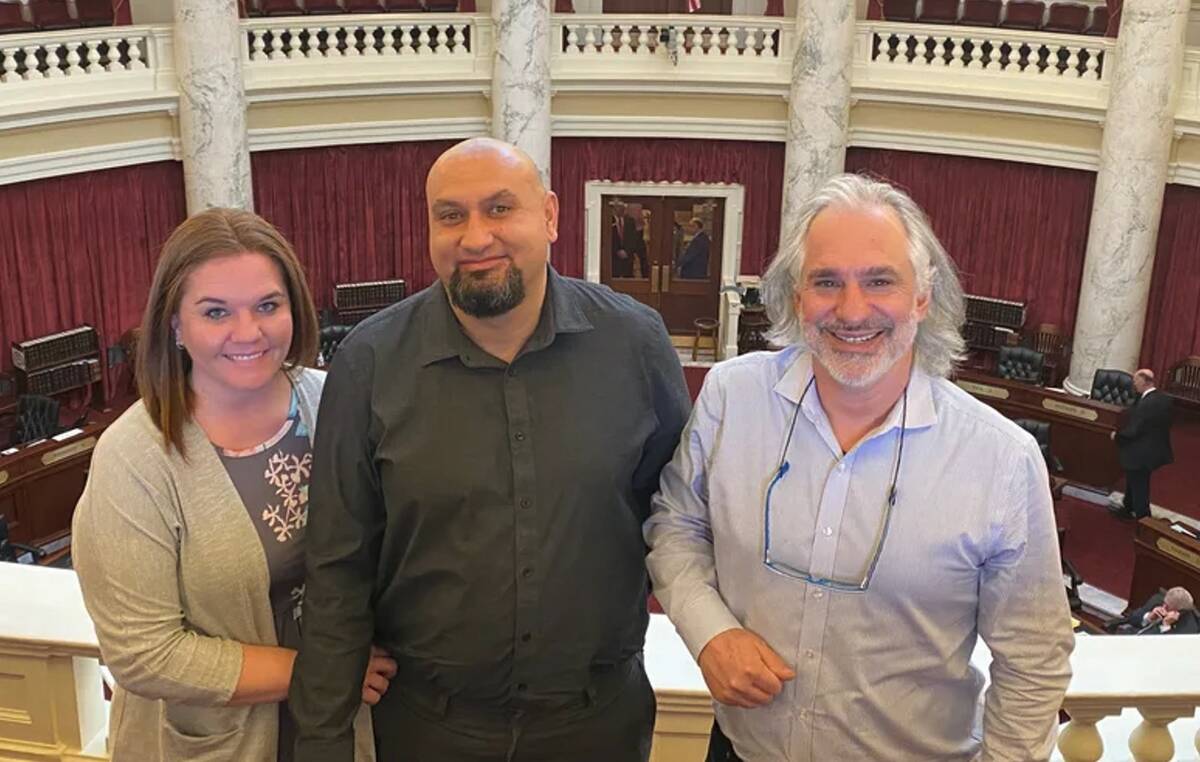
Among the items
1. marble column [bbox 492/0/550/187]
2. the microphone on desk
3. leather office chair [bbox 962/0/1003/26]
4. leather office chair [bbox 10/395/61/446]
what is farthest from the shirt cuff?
leather office chair [bbox 962/0/1003/26]

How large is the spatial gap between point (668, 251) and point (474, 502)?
12.7 m

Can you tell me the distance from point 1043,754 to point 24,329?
11.9 m

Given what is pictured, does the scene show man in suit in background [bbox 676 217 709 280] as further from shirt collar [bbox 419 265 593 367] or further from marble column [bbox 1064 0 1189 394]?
shirt collar [bbox 419 265 593 367]

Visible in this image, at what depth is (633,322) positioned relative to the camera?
2357 mm

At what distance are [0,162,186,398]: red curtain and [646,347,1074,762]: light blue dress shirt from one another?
11172 mm

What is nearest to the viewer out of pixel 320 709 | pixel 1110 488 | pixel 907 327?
pixel 907 327

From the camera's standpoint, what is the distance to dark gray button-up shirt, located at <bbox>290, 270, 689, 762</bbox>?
2227 millimetres

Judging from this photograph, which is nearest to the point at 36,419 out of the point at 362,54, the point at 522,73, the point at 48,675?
the point at 362,54

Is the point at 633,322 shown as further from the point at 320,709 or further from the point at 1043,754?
the point at 1043,754

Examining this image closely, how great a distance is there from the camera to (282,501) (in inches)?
91.0

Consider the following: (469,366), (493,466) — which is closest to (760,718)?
(493,466)

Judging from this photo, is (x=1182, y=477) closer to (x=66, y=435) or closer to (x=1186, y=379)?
(x=1186, y=379)

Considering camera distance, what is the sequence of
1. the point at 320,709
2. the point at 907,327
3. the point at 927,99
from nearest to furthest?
the point at 907,327 → the point at 320,709 → the point at 927,99

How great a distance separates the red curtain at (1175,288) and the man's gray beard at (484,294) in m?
11.8
